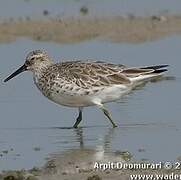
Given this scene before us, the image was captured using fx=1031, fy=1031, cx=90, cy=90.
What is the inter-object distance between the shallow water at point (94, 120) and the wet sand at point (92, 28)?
1.42 meters

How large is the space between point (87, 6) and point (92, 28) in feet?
5.41

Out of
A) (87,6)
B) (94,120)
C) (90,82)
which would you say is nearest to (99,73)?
(90,82)

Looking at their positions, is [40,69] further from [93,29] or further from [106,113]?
[93,29]

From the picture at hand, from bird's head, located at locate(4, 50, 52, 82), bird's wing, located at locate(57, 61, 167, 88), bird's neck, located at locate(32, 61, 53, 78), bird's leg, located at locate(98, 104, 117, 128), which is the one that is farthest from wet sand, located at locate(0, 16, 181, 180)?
bird's leg, located at locate(98, 104, 117, 128)

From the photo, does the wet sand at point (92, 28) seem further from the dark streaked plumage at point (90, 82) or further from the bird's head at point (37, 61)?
the dark streaked plumage at point (90, 82)

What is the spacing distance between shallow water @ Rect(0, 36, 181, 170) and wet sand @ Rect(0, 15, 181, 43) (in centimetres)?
142

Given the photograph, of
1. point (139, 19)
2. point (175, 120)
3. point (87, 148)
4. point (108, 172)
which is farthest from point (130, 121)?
point (139, 19)

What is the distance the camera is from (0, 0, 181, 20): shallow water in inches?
846

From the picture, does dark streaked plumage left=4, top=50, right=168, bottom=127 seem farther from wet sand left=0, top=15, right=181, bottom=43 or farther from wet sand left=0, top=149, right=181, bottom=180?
wet sand left=0, top=15, right=181, bottom=43

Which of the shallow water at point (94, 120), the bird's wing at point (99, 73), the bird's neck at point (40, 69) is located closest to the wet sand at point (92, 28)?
the shallow water at point (94, 120)

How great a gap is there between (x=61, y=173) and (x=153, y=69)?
3.32 m

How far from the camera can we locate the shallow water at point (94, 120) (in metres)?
12.1

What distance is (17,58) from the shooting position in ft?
57.7

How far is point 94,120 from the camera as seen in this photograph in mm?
14062
